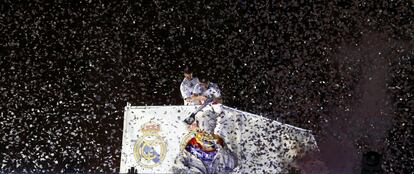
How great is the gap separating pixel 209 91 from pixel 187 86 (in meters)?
0.17

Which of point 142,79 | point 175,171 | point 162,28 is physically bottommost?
point 175,171

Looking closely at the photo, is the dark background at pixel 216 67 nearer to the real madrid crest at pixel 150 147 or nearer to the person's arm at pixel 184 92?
the person's arm at pixel 184 92

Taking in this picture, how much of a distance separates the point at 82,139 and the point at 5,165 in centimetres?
55

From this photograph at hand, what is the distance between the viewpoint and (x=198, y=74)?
10.5 ft

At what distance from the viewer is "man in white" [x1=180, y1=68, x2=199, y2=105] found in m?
3.09

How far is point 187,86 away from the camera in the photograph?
3143mm

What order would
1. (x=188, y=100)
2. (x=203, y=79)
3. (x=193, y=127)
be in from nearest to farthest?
(x=193, y=127)
(x=188, y=100)
(x=203, y=79)

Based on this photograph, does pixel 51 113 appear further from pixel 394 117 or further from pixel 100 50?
pixel 394 117

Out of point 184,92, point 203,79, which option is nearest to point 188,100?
point 184,92

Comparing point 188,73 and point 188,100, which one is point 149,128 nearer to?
point 188,100

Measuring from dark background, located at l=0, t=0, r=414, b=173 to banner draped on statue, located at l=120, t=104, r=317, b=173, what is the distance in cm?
21

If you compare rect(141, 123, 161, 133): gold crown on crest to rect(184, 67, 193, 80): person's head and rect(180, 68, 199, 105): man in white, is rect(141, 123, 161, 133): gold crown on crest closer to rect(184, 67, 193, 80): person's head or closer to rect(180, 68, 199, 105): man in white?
rect(180, 68, 199, 105): man in white

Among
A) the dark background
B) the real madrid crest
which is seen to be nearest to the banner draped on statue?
the real madrid crest

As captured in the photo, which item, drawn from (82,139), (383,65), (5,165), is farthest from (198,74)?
(5,165)
